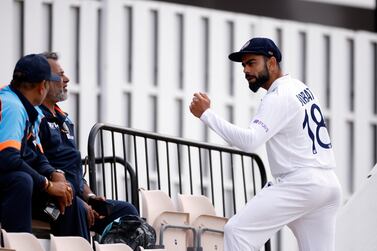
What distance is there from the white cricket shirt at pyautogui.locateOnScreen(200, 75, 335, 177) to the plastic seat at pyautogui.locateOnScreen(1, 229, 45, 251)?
1427mm

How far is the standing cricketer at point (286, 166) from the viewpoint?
388 inches

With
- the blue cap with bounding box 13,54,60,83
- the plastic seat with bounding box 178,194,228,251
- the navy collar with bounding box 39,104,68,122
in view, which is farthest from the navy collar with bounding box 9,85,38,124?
the plastic seat with bounding box 178,194,228,251

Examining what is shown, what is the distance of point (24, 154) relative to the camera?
976 centimetres

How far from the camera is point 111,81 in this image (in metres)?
16.6

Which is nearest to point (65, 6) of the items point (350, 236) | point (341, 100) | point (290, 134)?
point (341, 100)

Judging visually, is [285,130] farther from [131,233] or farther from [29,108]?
[29,108]

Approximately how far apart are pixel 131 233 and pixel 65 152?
27.2 inches

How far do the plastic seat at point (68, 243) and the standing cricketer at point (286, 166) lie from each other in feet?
3.15

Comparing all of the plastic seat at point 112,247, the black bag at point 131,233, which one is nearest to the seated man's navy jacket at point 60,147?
the black bag at point 131,233

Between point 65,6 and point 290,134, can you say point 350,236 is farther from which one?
point 65,6

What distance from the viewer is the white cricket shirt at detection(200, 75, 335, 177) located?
9828 mm

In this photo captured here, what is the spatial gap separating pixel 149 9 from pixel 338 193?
7.43 m

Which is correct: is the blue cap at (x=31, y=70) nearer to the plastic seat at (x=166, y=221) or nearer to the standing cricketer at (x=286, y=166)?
the standing cricketer at (x=286, y=166)

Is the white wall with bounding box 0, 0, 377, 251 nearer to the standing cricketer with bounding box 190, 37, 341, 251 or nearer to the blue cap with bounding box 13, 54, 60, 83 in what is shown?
the blue cap with bounding box 13, 54, 60, 83
